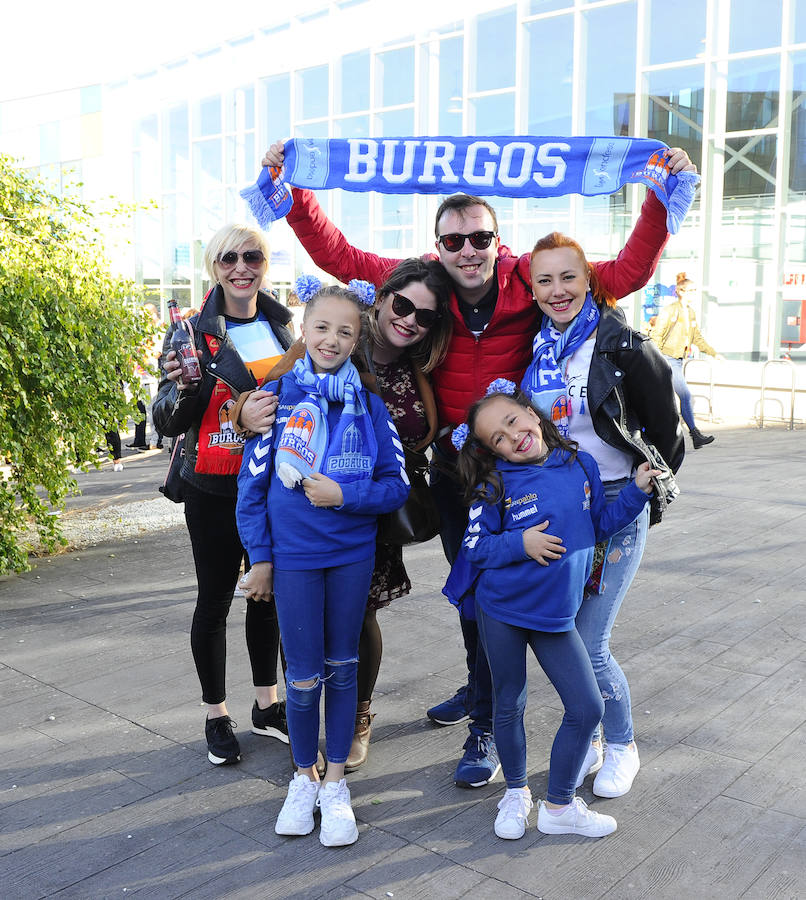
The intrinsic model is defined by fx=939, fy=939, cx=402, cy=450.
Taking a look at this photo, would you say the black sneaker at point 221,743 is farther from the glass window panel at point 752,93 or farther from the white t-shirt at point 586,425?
the glass window panel at point 752,93

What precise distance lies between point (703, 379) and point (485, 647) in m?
13.2

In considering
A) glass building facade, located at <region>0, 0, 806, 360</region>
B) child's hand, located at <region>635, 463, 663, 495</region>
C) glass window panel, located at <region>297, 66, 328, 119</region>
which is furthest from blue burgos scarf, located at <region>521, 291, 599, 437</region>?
glass window panel, located at <region>297, 66, 328, 119</region>

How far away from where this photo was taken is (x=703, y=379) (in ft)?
50.7

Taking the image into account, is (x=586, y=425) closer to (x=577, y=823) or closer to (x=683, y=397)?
(x=683, y=397)

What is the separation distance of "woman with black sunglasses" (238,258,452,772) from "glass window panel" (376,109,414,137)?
17.6m

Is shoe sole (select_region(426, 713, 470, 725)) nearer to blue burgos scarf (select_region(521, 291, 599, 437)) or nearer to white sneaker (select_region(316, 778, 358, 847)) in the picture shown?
white sneaker (select_region(316, 778, 358, 847))

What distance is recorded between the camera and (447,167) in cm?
376

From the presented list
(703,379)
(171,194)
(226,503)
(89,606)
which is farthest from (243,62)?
(226,503)

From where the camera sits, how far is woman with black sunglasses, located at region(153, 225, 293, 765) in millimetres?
3527

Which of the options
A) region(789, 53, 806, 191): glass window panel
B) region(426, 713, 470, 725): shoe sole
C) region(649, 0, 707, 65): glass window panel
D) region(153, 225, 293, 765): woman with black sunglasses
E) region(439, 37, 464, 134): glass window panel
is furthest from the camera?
region(439, 37, 464, 134): glass window panel

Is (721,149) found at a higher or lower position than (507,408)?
higher

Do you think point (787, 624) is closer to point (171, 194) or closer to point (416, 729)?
point (416, 729)

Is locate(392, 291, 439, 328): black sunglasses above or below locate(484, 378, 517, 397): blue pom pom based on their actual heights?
above

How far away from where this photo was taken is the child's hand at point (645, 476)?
9.84ft
